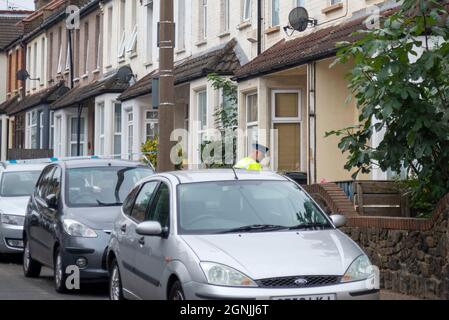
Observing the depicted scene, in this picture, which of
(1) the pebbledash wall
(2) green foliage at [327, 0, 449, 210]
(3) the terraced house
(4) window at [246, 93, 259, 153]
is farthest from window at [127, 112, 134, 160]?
(2) green foliage at [327, 0, 449, 210]

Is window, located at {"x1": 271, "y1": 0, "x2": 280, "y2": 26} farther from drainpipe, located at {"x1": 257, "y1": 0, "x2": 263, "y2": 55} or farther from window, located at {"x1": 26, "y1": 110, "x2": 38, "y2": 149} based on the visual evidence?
window, located at {"x1": 26, "y1": 110, "x2": 38, "y2": 149}

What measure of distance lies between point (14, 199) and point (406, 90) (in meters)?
9.48

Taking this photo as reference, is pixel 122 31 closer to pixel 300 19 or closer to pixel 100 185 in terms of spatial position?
pixel 300 19

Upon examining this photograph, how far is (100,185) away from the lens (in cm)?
1540

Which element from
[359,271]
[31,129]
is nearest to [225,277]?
[359,271]

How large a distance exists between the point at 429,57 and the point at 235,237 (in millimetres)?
3796

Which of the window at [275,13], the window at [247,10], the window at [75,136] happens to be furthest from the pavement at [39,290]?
the window at [75,136]

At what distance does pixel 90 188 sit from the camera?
15.2 m

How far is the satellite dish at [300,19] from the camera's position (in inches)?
833

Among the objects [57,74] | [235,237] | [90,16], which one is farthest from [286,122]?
[57,74]

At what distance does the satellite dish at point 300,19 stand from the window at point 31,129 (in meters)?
25.8

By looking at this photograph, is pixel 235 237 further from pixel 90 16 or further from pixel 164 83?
pixel 90 16

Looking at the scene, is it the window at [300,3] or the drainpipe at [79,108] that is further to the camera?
the drainpipe at [79,108]

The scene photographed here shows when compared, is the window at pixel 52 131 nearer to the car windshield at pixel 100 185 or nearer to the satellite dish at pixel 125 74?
the satellite dish at pixel 125 74
